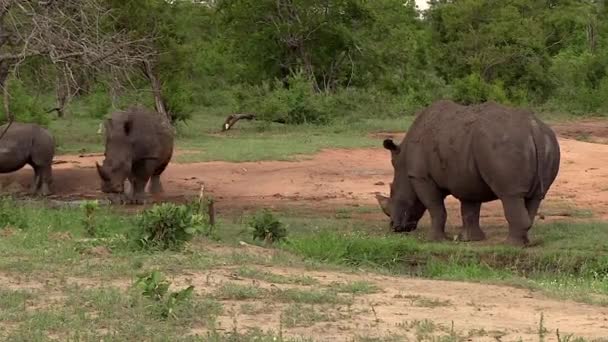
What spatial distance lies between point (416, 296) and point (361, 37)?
2419 cm

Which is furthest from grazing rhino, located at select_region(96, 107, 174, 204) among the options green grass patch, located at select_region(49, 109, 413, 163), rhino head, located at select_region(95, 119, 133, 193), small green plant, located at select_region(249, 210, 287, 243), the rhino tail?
the rhino tail

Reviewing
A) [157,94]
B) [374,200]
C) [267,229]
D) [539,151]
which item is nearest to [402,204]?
[539,151]

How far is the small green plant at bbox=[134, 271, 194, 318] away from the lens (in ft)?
20.4

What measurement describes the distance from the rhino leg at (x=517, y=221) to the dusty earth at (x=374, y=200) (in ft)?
7.09

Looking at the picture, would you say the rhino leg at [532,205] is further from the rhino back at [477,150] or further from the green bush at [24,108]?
the green bush at [24,108]

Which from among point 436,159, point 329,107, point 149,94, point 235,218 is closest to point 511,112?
point 436,159

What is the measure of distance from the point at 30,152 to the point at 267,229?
689cm

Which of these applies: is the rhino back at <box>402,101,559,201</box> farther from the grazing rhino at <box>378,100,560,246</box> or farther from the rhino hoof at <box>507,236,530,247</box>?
the rhino hoof at <box>507,236,530,247</box>

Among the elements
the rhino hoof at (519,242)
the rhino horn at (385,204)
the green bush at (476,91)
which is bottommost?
the rhino hoof at (519,242)

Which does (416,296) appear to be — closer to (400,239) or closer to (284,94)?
(400,239)

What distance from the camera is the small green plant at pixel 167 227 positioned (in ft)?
29.2

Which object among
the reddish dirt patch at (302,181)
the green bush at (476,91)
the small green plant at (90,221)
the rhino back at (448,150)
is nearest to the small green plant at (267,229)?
the small green plant at (90,221)

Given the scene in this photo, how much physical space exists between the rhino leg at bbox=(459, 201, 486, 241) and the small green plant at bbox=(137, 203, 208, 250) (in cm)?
374

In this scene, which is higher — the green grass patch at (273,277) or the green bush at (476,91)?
the green bush at (476,91)
